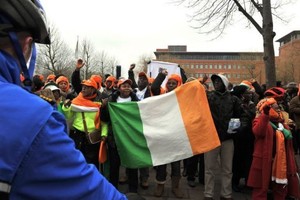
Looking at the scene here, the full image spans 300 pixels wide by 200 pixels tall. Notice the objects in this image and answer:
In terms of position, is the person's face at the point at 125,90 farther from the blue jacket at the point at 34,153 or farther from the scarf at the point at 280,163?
the blue jacket at the point at 34,153

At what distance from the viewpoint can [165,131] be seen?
6.19 metres

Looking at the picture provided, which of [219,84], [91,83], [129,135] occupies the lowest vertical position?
[129,135]

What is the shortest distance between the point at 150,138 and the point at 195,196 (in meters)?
1.52

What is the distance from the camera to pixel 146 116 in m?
6.37

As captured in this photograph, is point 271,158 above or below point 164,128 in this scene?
below

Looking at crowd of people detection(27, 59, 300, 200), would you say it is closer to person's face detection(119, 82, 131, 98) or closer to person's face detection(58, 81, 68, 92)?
person's face detection(119, 82, 131, 98)

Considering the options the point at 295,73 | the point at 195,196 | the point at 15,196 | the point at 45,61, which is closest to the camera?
the point at 15,196

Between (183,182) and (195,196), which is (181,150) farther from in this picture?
(183,182)

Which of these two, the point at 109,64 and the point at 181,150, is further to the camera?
the point at 109,64

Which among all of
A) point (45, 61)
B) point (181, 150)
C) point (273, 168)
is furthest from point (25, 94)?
point (45, 61)

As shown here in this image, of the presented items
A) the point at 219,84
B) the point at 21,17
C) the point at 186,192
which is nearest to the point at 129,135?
the point at 186,192

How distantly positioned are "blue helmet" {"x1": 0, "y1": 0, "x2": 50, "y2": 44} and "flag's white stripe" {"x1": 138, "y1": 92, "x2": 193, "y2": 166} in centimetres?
504

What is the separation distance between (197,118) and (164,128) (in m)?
0.57

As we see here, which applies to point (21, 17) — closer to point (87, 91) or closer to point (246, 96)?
point (87, 91)
